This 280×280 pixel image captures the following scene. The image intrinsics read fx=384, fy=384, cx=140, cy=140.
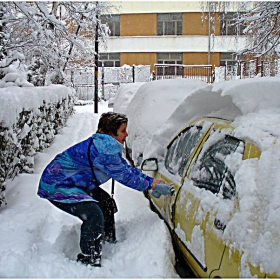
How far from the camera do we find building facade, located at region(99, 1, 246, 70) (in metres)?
34.2

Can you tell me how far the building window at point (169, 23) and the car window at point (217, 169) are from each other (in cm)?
3357

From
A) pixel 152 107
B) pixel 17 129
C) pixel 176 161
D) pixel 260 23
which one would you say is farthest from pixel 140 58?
pixel 176 161

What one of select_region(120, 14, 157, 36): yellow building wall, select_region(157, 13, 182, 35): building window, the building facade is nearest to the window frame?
the building facade

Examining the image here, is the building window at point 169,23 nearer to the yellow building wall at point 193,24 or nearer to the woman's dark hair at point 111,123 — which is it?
the yellow building wall at point 193,24

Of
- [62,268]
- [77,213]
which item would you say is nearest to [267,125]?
[77,213]

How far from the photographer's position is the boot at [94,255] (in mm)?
3170

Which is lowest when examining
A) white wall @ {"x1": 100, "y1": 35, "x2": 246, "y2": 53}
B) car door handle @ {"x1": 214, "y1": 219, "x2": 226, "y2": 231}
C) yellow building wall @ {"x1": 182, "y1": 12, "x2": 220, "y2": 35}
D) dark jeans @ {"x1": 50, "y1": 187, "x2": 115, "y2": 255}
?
dark jeans @ {"x1": 50, "y1": 187, "x2": 115, "y2": 255}

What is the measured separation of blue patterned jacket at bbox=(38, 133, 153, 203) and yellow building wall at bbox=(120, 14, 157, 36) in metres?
33.0

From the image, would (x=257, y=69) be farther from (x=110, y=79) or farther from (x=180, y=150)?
(x=180, y=150)

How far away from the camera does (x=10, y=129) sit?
185 inches

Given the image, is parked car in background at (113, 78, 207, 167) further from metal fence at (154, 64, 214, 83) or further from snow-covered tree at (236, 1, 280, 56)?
metal fence at (154, 64, 214, 83)

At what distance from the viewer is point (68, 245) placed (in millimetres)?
3553

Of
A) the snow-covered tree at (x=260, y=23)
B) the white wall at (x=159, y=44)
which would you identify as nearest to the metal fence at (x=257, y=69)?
the snow-covered tree at (x=260, y=23)

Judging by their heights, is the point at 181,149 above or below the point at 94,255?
above
